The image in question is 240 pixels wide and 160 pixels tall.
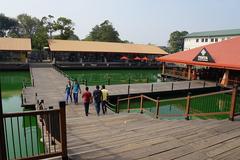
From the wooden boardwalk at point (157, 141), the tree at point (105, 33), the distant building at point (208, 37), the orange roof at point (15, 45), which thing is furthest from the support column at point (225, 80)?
the tree at point (105, 33)

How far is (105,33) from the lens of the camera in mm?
68062

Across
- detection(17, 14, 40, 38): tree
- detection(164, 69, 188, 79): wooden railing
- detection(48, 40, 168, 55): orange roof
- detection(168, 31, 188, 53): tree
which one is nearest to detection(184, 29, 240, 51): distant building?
detection(168, 31, 188, 53): tree

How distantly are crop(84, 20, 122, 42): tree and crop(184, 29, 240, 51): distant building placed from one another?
21060 millimetres

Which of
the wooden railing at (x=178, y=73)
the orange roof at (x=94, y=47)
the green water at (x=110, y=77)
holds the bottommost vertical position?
the green water at (x=110, y=77)

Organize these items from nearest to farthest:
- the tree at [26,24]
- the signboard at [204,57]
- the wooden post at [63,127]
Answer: the wooden post at [63,127] → the signboard at [204,57] → the tree at [26,24]

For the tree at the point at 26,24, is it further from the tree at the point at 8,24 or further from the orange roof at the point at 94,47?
the orange roof at the point at 94,47

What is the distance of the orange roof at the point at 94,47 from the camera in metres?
41.2

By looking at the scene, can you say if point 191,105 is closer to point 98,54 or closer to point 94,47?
point 94,47

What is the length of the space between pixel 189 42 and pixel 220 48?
42478mm

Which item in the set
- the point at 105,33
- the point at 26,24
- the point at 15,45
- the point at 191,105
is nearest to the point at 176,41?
the point at 105,33

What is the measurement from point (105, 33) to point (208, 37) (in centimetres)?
2862

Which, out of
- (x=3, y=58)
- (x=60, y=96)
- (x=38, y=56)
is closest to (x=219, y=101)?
(x=60, y=96)

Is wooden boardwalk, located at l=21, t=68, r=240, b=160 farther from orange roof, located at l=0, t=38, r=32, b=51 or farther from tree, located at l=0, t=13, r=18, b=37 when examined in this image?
tree, located at l=0, t=13, r=18, b=37

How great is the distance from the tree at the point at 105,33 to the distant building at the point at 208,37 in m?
21.1
